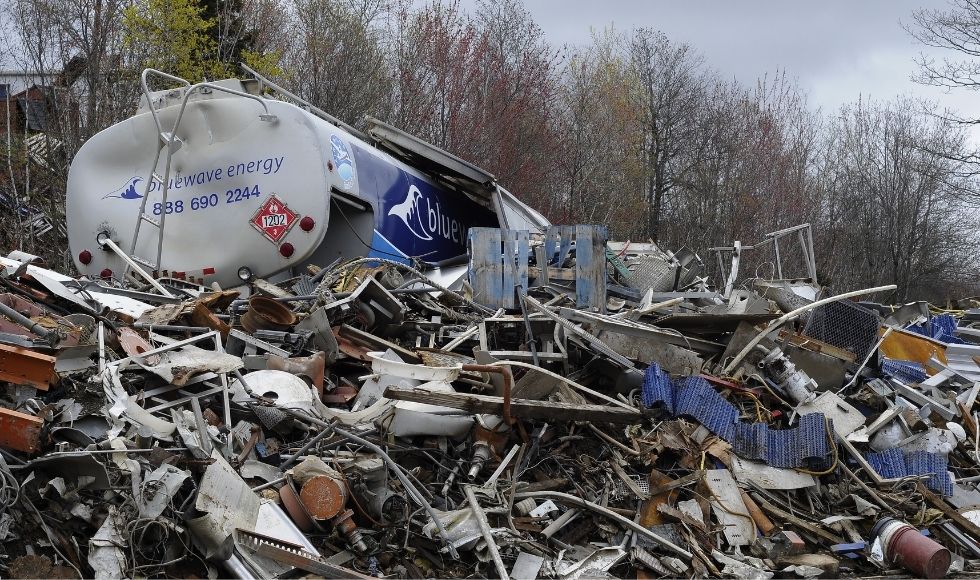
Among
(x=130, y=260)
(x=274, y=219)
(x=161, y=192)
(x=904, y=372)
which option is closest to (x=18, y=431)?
(x=130, y=260)

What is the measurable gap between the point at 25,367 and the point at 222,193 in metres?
3.44

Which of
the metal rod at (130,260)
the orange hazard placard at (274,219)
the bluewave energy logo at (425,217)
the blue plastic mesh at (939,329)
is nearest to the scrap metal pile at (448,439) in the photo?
the metal rod at (130,260)

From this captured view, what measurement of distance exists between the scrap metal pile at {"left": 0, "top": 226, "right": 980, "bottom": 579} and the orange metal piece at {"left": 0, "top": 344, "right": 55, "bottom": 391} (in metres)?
0.01

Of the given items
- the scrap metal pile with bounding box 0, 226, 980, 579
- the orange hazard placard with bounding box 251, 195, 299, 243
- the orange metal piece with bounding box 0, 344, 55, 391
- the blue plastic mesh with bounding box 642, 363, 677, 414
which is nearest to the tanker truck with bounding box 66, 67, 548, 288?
the orange hazard placard with bounding box 251, 195, 299, 243

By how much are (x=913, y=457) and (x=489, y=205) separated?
18.3ft

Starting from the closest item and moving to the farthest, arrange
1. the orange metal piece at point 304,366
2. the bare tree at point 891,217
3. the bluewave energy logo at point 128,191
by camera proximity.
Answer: the orange metal piece at point 304,366, the bluewave energy logo at point 128,191, the bare tree at point 891,217

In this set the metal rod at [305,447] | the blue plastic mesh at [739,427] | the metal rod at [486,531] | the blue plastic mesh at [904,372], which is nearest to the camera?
the metal rod at [486,531]

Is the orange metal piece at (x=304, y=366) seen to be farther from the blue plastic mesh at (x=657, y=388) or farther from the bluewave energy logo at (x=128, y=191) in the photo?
the bluewave energy logo at (x=128, y=191)

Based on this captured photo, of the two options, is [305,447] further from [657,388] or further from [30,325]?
[657,388]

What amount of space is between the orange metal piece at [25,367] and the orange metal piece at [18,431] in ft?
1.58

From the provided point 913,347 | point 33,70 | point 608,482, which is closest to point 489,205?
point 913,347

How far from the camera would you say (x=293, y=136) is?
23.2ft

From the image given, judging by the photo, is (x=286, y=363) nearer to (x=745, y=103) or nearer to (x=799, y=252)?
(x=799, y=252)

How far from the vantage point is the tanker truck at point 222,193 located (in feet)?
23.0
